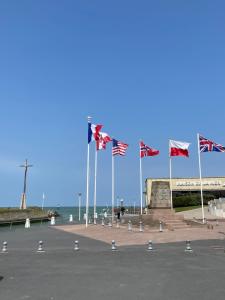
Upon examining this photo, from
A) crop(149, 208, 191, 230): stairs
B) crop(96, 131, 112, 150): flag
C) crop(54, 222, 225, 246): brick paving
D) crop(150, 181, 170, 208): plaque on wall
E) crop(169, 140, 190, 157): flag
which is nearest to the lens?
crop(54, 222, 225, 246): brick paving

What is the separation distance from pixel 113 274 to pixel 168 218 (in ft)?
84.7

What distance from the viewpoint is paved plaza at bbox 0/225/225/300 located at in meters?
11.5

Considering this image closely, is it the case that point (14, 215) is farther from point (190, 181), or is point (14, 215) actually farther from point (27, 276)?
point (27, 276)

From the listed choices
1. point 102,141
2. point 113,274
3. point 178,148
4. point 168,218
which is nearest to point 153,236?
point 168,218

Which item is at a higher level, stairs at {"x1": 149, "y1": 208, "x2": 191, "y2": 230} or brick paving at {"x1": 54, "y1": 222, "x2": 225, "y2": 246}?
stairs at {"x1": 149, "y1": 208, "x2": 191, "y2": 230}

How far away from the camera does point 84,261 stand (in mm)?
18438

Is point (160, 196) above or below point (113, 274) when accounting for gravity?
above

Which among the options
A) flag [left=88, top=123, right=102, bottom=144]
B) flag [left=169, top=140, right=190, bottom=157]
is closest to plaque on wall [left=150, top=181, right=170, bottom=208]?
flag [left=169, top=140, right=190, bottom=157]

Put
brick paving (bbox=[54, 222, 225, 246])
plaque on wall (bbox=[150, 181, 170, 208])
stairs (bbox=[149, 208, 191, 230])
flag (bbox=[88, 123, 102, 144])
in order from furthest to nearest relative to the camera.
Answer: flag (bbox=[88, 123, 102, 144]), plaque on wall (bbox=[150, 181, 170, 208]), stairs (bbox=[149, 208, 191, 230]), brick paving (bbox=[54, 222, 225, 246])

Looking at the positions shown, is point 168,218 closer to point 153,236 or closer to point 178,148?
point 178,148

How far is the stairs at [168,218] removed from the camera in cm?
3803

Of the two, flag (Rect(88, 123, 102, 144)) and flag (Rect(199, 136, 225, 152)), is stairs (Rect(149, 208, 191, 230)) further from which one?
flag (Rect(88, 123, 102, 144))

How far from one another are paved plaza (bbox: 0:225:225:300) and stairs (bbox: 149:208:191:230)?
15387 millimetres

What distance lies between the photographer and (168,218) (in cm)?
4000
